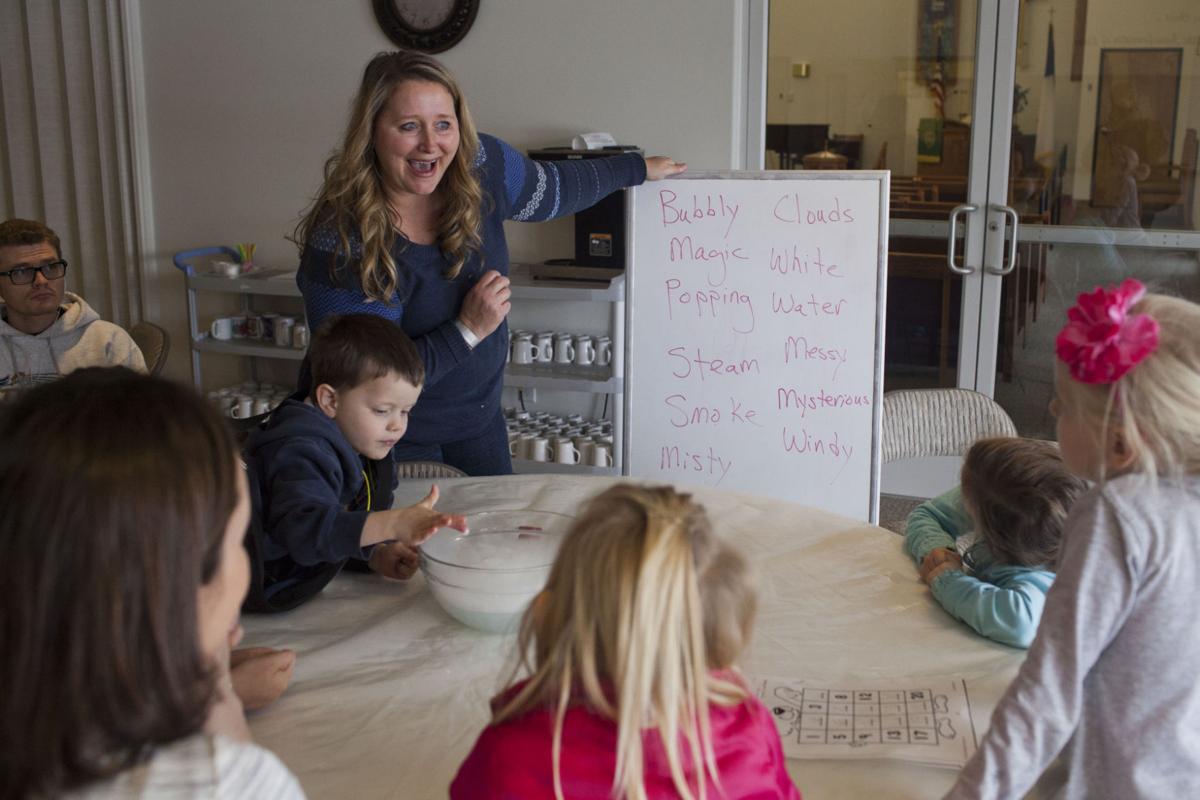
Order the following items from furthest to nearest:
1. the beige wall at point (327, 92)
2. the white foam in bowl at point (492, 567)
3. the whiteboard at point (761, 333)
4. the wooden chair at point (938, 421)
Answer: the beige wall at point (327, 92) → the whiteboard at point (761, 333) → the wooden chair at point (938, 421) → the white foam in bowl at point (492, 567)

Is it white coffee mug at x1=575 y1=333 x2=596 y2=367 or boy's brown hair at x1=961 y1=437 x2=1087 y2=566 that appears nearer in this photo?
boy's brown hair at x1=961 y1=437 x2=1087 y2=566

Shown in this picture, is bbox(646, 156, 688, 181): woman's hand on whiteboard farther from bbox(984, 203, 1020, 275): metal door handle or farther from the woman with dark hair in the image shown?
the woman with dark hair

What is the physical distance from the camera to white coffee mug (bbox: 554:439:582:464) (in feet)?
11.9

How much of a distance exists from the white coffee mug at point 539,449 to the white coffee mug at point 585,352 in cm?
32

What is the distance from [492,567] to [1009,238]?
2873 mm

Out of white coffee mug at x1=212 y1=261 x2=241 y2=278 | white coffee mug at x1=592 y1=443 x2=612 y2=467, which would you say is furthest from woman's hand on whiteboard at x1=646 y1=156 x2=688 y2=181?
white coffee mug at x1=212 y1=261 x2=241 y2=278

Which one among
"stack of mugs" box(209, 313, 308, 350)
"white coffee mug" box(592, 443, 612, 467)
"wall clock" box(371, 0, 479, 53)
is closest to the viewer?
"white coffee mug" box(592, 443, 612, 467)

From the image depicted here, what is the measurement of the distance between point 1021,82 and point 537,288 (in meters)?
1.69

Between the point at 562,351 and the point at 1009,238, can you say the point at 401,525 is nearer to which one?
the point at 562,351

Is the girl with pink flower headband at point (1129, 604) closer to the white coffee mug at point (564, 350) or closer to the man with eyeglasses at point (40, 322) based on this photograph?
the man with eyeglasses at point (40, 322)

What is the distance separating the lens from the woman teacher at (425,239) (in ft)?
6.84

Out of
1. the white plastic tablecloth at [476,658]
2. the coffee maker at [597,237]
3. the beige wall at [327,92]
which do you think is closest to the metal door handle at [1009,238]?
the beige wall at [327,92]

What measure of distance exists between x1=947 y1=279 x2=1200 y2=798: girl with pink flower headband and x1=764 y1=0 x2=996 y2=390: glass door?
2834mm

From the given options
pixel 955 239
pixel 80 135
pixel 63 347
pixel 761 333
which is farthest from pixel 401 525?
pixel 80 135
